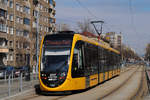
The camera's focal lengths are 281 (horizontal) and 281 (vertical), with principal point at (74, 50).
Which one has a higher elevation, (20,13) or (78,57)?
(20,13)

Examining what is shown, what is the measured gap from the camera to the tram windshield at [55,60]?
1448 centimetres

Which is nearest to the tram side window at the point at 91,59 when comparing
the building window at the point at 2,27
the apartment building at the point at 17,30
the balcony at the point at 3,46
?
the apartment building at the point at 17,30

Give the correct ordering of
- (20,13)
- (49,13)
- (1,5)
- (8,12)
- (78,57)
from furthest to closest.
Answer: (49,13), (20,13), (8,12), (1,5), (78,57)

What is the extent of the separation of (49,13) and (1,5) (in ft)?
81.1

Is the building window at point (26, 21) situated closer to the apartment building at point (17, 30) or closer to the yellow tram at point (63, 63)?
the apartment building at point (17, 30)

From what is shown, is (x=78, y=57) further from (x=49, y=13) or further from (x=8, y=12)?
(x=49, y=13)

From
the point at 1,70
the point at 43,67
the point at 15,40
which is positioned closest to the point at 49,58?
the point at 43,67

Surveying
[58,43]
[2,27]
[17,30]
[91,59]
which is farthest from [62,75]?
[17,30]

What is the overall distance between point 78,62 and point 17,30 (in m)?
39.7

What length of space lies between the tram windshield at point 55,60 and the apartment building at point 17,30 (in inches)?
1131

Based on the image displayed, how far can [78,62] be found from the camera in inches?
601

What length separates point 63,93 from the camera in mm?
14484

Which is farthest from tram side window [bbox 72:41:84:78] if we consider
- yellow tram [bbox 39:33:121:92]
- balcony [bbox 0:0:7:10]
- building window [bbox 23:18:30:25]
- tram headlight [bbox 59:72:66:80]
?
building window [bbox 23:18:30:25]

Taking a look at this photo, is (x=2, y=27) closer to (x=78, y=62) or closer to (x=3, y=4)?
(x=3, y=4)
